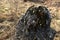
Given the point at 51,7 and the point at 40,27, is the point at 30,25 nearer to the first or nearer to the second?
the point at 40,27

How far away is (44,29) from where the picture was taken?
171 inches

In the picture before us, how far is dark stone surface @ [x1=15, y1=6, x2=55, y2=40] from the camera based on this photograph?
422 cm

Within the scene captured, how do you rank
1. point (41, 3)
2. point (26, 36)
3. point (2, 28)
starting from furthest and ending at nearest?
1. point (41, 3)
2. point (2, 28)
3. point (26, 36)

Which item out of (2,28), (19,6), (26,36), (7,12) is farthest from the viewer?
(19,6)

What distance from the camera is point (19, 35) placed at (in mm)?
4371

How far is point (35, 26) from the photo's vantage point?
4.29m

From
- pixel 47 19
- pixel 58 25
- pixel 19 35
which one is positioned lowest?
pixel 58 25

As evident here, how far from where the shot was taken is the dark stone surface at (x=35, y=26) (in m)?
4.22

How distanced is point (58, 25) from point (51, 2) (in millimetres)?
2276

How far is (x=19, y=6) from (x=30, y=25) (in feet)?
12.5

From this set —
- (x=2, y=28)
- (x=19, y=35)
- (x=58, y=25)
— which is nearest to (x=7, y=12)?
(x=2, y=28)

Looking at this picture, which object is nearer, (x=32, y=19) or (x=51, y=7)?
(x=32, y=19)

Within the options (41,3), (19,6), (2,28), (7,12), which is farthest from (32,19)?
(41,3)

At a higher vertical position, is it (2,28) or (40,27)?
(40,27)
